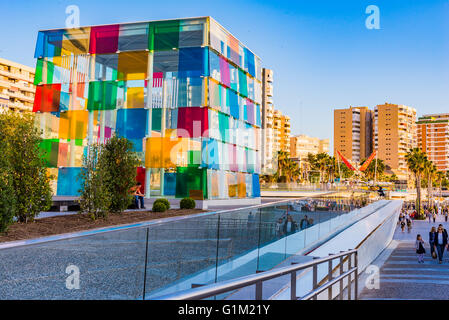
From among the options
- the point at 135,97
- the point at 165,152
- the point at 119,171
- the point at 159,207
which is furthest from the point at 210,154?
the point at 119,171

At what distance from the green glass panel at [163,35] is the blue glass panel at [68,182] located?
12.3 metres

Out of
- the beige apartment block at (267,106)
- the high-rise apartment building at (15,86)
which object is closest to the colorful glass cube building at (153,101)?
the high-rise apartment building at (15,86)

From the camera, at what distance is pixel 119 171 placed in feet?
68.4

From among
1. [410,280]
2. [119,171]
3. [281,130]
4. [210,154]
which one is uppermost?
[281,130]

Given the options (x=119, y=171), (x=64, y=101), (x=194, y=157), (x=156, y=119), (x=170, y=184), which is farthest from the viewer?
(x=64, y=101)

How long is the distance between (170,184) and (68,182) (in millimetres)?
9155

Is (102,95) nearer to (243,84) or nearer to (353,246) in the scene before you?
(243,84)

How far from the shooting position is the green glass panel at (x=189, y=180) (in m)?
35.2

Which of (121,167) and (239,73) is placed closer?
(121,167)
